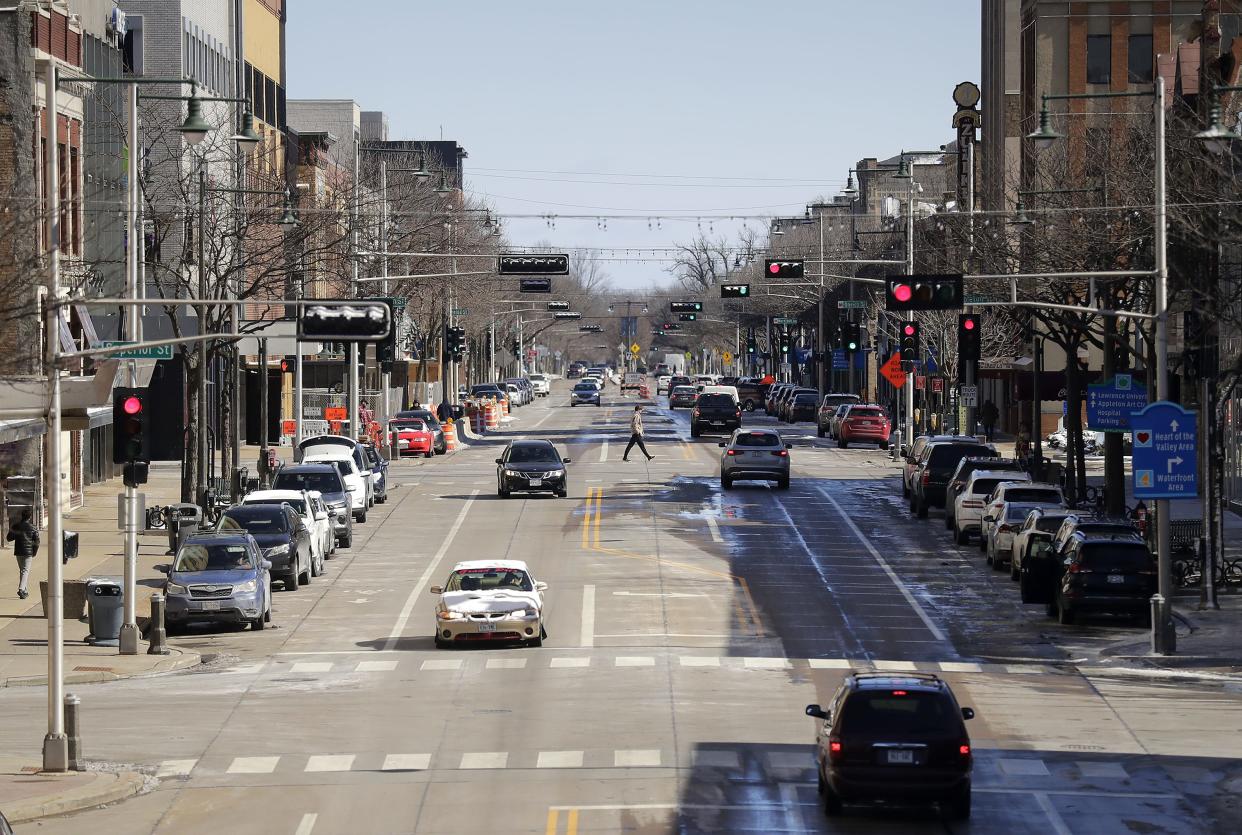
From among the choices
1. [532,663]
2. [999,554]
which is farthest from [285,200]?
[532,663]

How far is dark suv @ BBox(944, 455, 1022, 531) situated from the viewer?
1844 inches

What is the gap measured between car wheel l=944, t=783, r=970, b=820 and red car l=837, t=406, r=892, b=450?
62.2 meters

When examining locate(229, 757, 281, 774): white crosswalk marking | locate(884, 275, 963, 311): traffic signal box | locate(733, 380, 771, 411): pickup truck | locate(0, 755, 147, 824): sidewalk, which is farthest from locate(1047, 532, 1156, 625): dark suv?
locate(733, 380, 771, 411): pickup truck

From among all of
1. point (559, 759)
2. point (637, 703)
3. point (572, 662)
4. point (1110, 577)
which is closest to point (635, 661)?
point (572, 662)

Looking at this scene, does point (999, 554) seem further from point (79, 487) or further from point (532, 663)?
point (79, 487)

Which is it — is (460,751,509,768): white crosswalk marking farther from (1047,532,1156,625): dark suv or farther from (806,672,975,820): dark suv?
(1047,532,1156,625): dark suv

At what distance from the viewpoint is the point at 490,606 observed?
31094mm

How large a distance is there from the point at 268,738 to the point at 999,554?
69.7 ft

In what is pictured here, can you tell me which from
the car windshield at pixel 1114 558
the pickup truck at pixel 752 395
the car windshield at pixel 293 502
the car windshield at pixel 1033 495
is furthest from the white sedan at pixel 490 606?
the pickup truck at pixel 752 395

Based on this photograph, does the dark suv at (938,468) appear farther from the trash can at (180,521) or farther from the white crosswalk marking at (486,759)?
the white crosswalk marking at (486,759)

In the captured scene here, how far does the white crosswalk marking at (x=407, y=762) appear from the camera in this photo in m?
21.5

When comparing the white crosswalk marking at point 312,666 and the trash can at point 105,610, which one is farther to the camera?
the trash can at point 105,610

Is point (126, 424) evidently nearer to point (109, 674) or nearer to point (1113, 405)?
point (109, 674)

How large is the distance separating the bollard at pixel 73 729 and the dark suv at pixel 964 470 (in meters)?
28.7
